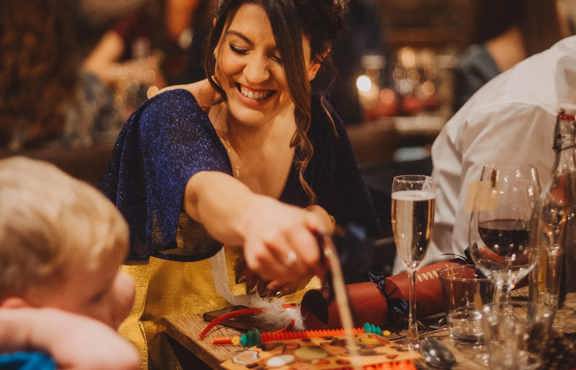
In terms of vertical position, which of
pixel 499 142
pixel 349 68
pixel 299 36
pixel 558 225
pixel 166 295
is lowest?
pixel 166 295

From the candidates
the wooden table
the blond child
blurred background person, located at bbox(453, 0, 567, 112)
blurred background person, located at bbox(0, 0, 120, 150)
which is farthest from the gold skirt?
blurred background person, located at bbox(0, 0, 120, 150)

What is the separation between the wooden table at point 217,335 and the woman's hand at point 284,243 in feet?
0.82

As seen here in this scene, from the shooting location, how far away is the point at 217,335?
4.65ft

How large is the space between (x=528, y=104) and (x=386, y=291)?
82 centimetres

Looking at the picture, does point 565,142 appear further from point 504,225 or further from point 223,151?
point 223,151

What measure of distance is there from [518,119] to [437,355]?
966 mm

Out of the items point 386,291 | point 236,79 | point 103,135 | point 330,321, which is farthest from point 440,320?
point 103,135

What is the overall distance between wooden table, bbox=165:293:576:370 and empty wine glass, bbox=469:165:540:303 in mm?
129

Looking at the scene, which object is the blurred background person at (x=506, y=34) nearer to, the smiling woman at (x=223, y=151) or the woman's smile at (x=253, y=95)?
the smiling woman at (x=223, y=151)

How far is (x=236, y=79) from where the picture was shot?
5.26 feet

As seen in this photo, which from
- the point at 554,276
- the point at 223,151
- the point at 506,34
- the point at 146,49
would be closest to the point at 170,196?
the point at 223,151

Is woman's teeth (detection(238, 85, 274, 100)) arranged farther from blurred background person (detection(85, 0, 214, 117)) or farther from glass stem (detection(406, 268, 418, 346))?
blurred background person (detection(85, 0, 214, 117))

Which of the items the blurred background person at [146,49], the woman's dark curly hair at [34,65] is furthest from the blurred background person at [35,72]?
the blurred background person at [146,49]

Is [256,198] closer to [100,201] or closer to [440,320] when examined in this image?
[100,201]
